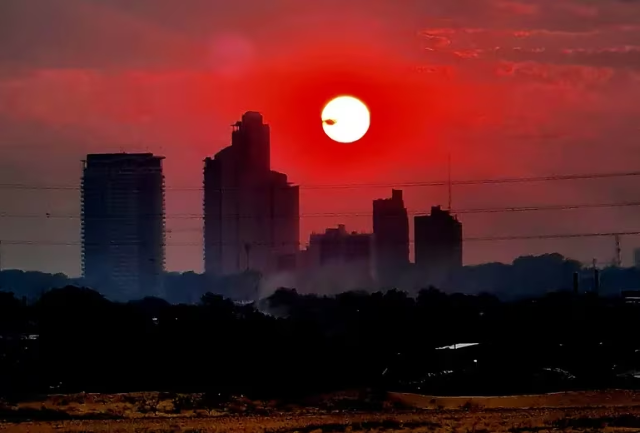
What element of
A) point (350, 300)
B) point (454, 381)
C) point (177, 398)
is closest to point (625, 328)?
point (454, 381)

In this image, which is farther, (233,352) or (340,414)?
(233,352)

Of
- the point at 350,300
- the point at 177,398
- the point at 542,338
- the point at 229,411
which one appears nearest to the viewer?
the point at 229,411

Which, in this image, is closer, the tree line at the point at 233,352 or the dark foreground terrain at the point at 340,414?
the dark foreground terrain at the point at 340,414

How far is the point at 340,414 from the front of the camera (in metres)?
59.2

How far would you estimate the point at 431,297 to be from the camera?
16975cm

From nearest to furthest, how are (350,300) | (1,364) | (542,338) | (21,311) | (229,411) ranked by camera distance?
(229,411)
(1,364)
(542,338)
(21,311)
(350,300)

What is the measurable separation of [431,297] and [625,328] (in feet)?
178

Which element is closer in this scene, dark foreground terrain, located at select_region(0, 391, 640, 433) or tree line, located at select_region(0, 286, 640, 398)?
dark foreground terrain, located at select_region(0, 391, 640, 433)

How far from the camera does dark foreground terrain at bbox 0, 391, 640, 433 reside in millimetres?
51719

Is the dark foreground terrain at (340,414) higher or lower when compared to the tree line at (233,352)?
lower

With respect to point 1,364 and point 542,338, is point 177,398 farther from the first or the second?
point 542,338

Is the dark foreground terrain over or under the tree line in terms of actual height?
under

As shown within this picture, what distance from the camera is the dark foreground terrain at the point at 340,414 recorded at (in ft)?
170

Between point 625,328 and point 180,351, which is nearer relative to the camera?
point 180,351
